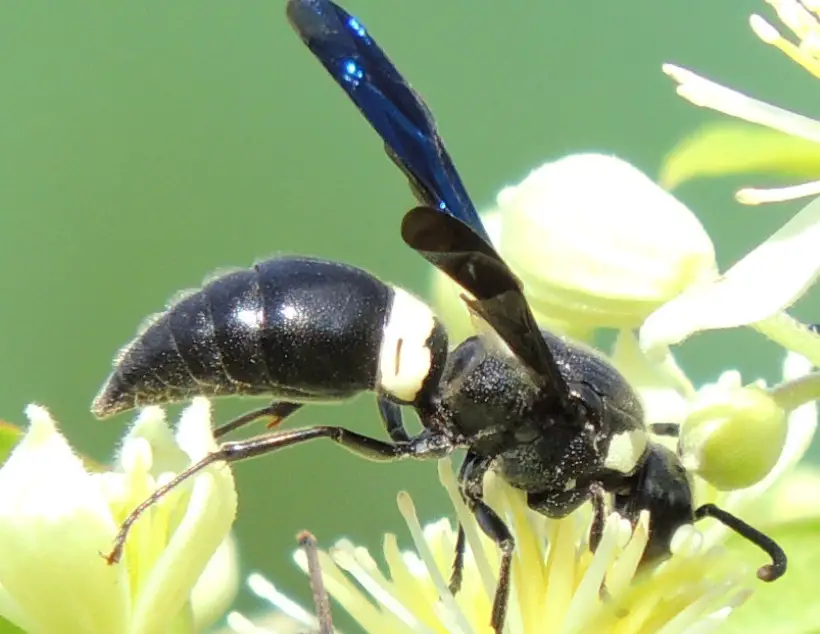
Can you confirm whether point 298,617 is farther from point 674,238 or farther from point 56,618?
point 674,238

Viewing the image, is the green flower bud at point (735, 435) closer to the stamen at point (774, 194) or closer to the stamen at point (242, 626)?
the stamen at point (774, 194)

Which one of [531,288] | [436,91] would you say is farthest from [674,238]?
[436,91]

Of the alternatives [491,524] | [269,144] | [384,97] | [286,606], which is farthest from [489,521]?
[269,144]

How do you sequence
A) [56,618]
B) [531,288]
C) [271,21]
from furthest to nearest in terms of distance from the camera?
[271,21], [531,288], [56,618]

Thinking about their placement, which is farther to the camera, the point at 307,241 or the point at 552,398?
the point at 307,241

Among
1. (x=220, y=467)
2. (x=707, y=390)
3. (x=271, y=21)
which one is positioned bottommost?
(x=707, y=390)

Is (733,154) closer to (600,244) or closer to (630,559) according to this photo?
(600,244)
